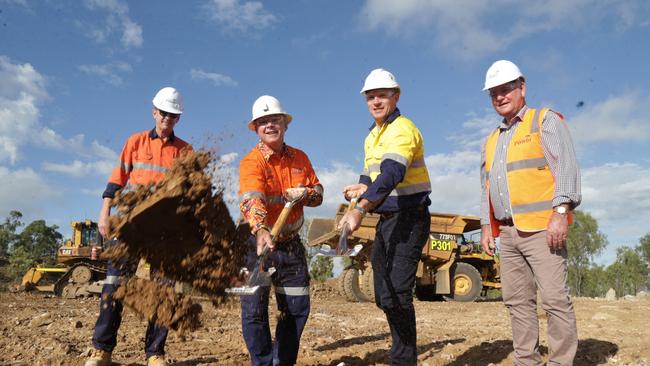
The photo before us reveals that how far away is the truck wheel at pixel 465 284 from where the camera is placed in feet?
50.0

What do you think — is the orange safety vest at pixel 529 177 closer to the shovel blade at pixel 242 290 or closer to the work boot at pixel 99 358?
the shovel blade at pixel 242 290

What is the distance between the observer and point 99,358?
4.04 meters

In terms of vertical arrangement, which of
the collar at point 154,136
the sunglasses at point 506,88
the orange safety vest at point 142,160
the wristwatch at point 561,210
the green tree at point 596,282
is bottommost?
the green tree at point 596,282

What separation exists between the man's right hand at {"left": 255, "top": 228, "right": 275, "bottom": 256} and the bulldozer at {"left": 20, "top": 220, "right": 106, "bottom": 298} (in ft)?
46.4

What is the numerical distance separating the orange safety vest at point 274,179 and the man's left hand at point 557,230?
1724 mm

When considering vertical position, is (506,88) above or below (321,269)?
above

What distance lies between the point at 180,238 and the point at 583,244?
5189 cm

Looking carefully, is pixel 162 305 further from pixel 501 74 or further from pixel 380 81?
pixel 501 74

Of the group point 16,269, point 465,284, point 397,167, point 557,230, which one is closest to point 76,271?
point 465,284

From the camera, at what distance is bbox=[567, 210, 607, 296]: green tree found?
157 ft

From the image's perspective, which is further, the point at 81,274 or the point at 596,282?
the point at 596,282

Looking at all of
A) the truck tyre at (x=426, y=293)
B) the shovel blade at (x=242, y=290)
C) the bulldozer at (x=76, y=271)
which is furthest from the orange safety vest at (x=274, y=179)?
the bulldozer at (x=76, y=271)

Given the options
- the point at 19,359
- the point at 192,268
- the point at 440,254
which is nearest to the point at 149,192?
the point at 192,268

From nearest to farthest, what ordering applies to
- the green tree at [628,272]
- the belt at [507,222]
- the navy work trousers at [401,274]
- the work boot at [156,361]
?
the navy work trousers at [401,274], the belt at [507,222], the work boot at [156,361], the green tree at [628,272]
